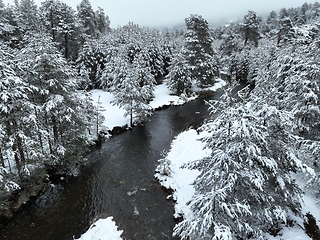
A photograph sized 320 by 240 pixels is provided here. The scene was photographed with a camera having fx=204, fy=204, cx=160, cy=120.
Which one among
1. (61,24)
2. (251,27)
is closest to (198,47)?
(61,24)

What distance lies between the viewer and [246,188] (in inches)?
330

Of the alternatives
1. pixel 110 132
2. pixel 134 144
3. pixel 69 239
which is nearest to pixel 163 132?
pixel 134 144

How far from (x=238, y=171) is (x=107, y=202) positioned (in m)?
11.0

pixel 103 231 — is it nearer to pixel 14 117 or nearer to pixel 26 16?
pixel 14 117

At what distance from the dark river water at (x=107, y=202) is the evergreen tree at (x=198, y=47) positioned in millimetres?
24458

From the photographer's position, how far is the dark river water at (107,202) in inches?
509

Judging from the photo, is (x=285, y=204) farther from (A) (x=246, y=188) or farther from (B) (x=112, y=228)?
(B) (x=112, y=228)

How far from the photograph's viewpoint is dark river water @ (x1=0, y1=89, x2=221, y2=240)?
12930 mm

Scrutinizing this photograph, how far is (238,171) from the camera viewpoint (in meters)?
7.97

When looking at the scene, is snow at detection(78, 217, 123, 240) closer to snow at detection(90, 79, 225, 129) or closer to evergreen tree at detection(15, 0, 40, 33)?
snow at detection(90, 79, 225, 129)

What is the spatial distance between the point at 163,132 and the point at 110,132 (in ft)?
22.4

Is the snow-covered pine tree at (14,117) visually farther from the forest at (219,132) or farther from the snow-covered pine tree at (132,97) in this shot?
the snow-covered pine tree at (132,97)

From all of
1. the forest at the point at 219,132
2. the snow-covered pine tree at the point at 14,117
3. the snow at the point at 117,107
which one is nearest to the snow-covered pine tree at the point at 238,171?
the forest at the point at 219,132

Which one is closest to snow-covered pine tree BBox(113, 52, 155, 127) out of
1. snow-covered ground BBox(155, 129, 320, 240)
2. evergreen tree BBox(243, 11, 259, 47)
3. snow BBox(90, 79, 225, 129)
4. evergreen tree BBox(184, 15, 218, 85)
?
snow BBox(90, 79, 225, 129)
